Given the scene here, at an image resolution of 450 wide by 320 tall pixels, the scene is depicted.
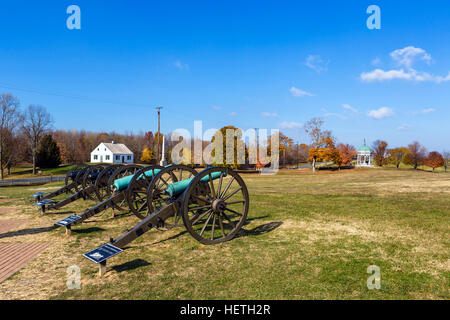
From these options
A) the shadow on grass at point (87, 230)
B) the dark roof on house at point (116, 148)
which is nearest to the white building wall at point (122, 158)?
the dark roof on house at point (116, 148)

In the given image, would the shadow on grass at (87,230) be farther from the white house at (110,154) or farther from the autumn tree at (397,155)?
the autumn tree at (397,155)

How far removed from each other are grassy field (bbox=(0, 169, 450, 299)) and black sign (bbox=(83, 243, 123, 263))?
343 millimetres

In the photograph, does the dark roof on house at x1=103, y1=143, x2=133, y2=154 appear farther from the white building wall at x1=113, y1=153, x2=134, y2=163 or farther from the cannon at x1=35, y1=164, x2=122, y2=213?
the cannon at x1=35, y1=164, x2=122, y2=213

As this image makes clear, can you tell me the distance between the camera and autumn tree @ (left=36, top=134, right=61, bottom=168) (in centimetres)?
4684

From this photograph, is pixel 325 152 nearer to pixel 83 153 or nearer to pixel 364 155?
pixel 364 155

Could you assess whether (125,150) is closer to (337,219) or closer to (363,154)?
(363,154)

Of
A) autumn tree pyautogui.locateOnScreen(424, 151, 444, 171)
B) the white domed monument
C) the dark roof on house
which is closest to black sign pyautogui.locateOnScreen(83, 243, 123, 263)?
the white domed monument

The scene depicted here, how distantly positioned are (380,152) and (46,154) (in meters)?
64.7

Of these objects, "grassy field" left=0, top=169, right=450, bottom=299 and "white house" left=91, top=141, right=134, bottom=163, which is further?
"white house" left=91, top=141, right=134, bottom=163

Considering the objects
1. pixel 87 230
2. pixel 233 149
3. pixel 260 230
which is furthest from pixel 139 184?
pixel 233 149

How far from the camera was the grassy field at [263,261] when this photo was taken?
386 centimetres

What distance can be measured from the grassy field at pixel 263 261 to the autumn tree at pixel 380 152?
51.2 metres
